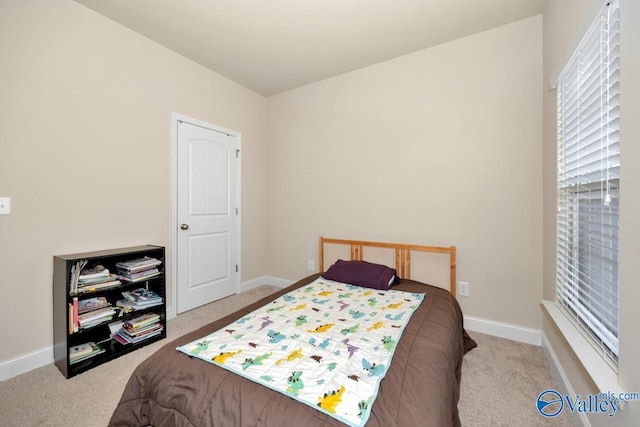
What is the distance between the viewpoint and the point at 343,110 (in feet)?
10.3

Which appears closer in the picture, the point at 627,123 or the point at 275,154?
the point at 627,123

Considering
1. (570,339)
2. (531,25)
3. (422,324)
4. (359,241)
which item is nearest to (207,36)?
(359,241)

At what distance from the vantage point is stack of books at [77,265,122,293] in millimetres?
1918

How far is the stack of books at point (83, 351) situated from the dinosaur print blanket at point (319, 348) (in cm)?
123

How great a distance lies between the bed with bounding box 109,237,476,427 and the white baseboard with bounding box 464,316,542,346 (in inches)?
41.4

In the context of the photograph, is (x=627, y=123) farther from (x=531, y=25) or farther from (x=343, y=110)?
(x=343, y=110)

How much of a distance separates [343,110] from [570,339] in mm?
2788

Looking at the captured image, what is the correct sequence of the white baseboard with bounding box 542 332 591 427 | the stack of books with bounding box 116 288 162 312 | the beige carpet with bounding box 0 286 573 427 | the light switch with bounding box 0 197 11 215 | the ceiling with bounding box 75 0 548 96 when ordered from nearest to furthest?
the white baseboard with bounding box 542 332 591 427, the beige carpet with bounding box 0 286 573 427, the light switch with bounding box 0 197 11 215, the ceiling with bounding box 75 0 548 96, the stack of books with bounding box 116 288 162 312

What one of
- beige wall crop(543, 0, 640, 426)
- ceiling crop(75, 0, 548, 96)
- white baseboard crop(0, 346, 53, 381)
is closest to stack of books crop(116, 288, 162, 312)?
white baseboard crop(0, 346, 53, 381)

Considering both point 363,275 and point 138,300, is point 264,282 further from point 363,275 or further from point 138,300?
point 363,275

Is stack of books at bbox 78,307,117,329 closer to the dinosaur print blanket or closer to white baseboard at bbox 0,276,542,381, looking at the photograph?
white baseboard at bbox 0,276,542,381

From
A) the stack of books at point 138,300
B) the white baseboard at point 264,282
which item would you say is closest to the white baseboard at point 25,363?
the stack of books at point 138,300

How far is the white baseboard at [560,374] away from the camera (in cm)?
131

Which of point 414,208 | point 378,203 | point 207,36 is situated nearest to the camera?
point 207,36
